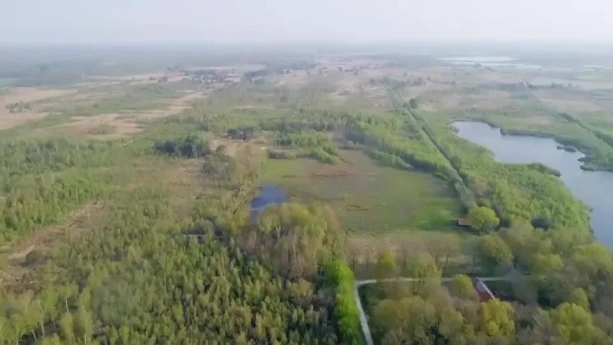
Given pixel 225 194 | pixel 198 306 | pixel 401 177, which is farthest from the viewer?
pixel 401 177

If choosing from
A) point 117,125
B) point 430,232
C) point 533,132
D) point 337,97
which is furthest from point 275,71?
point 430,232

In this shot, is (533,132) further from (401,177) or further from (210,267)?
(210,267)

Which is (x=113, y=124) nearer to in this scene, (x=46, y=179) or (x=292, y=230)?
(x=46, y=179)

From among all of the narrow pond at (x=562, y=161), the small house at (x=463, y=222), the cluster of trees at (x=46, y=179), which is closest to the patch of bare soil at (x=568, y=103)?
the narrow pond at (x=562, y=161)

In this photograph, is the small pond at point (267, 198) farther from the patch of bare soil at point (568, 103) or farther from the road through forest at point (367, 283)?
the patch of bare soil at point (568, 103)

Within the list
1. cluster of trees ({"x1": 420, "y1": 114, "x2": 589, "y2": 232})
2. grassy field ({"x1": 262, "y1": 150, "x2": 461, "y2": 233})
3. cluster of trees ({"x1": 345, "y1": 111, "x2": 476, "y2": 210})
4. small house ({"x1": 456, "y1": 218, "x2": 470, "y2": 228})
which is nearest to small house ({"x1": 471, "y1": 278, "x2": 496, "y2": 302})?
cluster of trees ({"x1": 420, "y1": 114, "x2": 589, "y2": 232})

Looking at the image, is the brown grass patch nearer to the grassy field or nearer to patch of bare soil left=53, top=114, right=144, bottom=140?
the grassy field

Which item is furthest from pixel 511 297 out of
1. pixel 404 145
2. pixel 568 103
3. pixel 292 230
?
pixel 568 103
